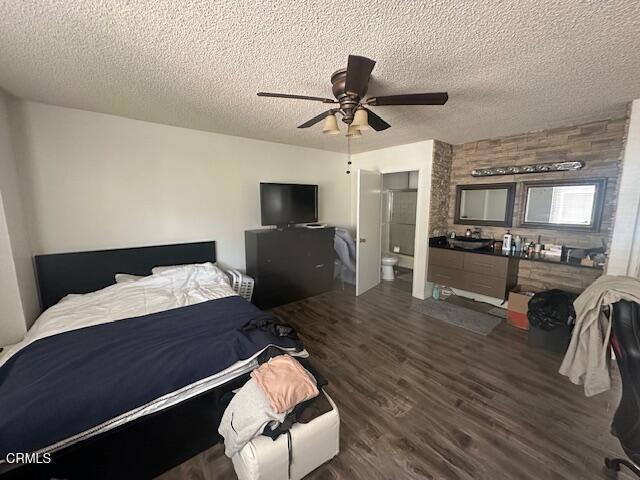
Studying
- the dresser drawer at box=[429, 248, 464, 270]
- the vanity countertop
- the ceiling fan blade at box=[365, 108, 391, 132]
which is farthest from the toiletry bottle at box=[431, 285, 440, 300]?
the ceiling fan blade at box=[365, 108, 391, 132]

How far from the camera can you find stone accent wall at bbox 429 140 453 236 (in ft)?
12.1

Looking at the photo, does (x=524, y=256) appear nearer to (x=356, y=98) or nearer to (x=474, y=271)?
(x=474, y=271)

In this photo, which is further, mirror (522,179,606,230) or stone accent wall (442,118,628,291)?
mirror (522,179,606,230)

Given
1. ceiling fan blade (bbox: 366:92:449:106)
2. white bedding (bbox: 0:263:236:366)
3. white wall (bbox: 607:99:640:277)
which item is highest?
ceiling fan blade (bbox: 366:92:449:106)

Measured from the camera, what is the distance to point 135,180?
111 inches

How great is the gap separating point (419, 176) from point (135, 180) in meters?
3.78

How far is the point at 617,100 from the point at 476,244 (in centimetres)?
191

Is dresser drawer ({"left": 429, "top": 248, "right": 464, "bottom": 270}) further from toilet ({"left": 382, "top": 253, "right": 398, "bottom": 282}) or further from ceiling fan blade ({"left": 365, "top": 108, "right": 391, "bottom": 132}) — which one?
ceiling fan blade ({"left": 365, "top": 108, "right": 391, "bottom": 132})

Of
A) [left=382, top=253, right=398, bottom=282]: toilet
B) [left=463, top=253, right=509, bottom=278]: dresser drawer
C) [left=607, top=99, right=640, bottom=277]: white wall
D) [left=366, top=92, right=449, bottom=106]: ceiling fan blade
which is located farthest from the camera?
[left=382, top=253, right=398, bottom=282]: toilet

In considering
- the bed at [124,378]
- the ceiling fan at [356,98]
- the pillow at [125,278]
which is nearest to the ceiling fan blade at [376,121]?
the ceiling fan at [356,98]

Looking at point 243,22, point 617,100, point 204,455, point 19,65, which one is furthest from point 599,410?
point 19,65

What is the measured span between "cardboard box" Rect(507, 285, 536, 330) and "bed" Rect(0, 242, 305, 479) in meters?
2.89

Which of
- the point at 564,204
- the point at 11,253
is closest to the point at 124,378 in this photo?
the point at 11,253

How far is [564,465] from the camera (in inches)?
57.6
